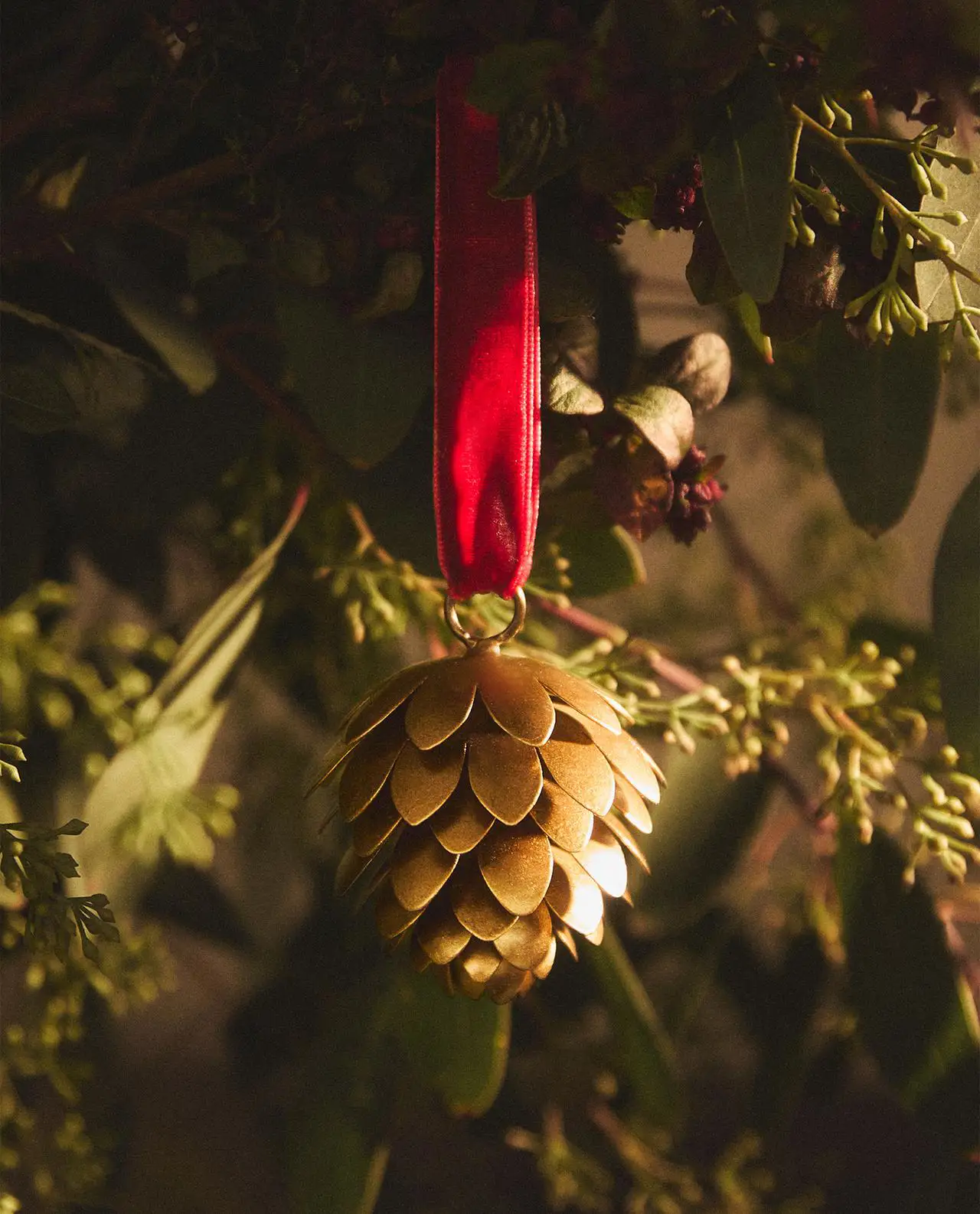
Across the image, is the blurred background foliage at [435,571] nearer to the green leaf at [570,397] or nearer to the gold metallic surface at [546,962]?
the green leaf at [570,397]

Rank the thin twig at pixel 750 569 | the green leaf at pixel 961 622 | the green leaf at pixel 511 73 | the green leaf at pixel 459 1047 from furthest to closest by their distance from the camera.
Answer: the thin twig at pixel 750 569 < the green leaf at pixel 459 1047 < the green leaf at pixel 961 622 < the green leaf at pixel 511 73

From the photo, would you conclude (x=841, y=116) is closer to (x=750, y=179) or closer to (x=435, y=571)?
(x=750, y=179)

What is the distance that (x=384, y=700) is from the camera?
378mm

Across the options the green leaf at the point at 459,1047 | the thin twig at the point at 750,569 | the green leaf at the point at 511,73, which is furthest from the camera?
the thin twig at the point at 750,569

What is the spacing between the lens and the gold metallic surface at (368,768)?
366 millimetres

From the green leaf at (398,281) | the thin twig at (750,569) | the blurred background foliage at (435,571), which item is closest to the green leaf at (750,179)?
the blurred background foliage at (435,571)

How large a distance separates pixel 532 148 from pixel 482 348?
7 cm

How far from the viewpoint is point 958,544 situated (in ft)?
1.45

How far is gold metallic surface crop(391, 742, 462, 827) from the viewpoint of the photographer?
0.35 meters

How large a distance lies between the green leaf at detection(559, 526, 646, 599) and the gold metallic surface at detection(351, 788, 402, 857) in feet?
0.59

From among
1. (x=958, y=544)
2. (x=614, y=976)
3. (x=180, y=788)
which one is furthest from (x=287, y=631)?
(x=958, y=544)

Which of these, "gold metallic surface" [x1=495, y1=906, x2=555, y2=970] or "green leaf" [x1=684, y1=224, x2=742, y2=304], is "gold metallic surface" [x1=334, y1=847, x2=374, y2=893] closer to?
"gold metallic surface" [x1=495, y1=906, x2=555, y2=970]

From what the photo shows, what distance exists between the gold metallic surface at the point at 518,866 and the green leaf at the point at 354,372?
163 mm

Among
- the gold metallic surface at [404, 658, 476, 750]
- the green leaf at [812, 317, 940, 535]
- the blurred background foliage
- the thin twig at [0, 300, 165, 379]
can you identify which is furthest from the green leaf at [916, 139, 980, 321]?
the thin twig at [0, 300, 165, 379]
